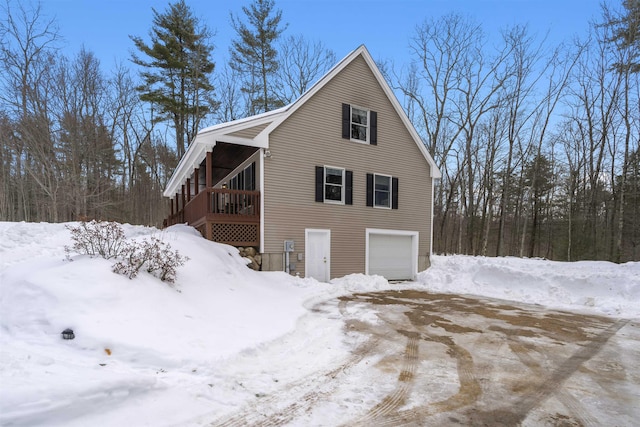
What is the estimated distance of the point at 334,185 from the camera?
12211 mm

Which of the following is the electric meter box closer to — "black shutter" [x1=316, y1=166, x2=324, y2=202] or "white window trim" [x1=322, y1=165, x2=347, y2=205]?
"black shutter" [x1=316, y1=166, x2=324, y2=202]

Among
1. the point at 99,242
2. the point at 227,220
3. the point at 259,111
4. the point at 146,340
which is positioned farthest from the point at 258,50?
the point at 146,340

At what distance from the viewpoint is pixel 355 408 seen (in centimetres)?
306

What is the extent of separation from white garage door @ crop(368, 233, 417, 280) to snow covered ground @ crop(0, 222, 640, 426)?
17.4 feet

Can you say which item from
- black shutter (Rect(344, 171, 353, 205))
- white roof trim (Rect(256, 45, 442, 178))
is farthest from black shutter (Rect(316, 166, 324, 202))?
white roof trim (Rect(256, 45, 442, 178))

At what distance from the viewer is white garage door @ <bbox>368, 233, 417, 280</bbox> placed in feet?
42.8

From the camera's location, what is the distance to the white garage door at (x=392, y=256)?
42.8 ft

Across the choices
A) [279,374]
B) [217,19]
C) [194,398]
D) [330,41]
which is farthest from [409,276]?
[217,19]

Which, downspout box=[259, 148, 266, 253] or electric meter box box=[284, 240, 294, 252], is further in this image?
electric meter box box=[284, 240, 294, 252]

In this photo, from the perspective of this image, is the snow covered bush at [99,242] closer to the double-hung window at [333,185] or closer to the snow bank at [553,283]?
the double-hung window at [333,185]

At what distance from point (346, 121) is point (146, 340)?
414 inches

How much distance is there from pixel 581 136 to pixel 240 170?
21918 mm

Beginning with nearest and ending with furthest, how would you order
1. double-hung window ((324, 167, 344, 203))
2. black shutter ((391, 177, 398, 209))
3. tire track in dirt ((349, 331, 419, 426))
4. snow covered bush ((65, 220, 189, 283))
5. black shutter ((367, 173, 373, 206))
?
1. tire track in dirt ((349, 331, 419, 426))
2. snow covered bush ((65, 220, 189, 283))
3. double-hung window ((324, 167, 344, 203))
4. black shutter ((367, 173, 373, 206))
5. black shutter ((391, 177, 398, 209))

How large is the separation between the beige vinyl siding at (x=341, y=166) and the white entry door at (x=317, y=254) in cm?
22
